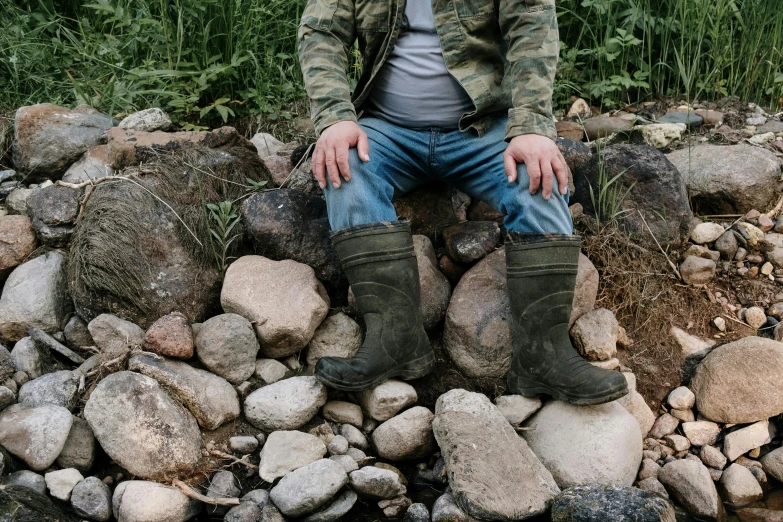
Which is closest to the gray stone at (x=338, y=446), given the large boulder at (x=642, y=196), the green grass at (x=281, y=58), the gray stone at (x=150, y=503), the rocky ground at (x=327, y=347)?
the rocky ground at (x=327, y=347)

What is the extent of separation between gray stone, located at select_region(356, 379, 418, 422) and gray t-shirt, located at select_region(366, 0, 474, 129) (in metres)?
0.92

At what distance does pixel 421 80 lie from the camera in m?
2.90

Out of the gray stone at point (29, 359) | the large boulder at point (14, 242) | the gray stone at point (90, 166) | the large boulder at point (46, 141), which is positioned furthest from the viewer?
the large boulder at point (46, 141)

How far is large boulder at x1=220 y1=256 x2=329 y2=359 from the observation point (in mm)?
2826

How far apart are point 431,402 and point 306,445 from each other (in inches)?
19.1

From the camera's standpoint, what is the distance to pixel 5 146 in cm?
384

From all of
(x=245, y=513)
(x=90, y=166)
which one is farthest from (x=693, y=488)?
(x=90, y=166)

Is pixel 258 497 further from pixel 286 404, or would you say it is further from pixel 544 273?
pixel 544 273

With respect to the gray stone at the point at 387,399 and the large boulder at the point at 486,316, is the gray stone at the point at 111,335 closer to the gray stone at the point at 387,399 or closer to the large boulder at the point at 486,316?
the gray stone at the point at 387,399

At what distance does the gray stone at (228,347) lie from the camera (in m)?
2.74

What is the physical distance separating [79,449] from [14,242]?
1060 millimetres

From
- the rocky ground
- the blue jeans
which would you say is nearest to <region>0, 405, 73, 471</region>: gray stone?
the rocky ground

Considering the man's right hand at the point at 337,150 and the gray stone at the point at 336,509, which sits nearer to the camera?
the gray stone at the point at 336,509

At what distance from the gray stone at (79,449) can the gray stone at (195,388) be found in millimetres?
236
